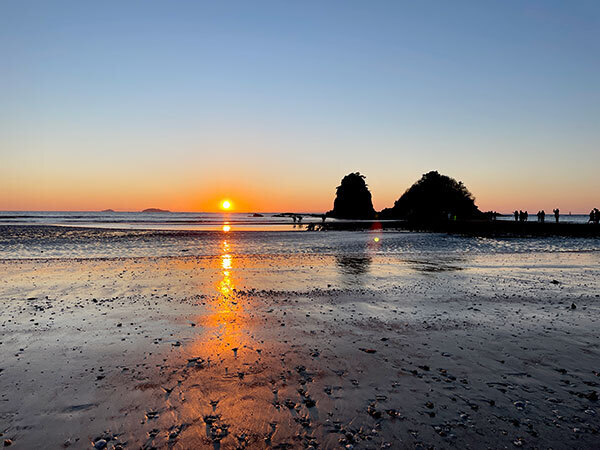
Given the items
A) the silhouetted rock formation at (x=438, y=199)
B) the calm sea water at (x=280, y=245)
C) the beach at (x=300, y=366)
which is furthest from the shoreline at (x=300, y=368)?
the silhouetted rock formation at (x=438, y=199)

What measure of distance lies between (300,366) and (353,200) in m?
174

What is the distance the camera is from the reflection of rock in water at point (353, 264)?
59.6 ft

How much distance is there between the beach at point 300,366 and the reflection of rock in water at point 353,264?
393 centimetres

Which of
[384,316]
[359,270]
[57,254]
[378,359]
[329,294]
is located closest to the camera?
[378,359]

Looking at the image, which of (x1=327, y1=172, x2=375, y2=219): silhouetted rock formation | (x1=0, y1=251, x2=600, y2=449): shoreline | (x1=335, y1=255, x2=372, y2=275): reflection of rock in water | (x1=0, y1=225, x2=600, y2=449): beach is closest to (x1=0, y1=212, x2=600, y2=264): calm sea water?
(x1=335, y1=255, x2=372, y2=275): reflection of rock in water

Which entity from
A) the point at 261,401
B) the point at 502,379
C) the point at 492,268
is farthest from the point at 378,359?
the point at 492,268

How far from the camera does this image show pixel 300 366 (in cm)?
674

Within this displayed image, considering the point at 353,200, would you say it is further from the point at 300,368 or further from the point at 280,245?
the point at 300,368

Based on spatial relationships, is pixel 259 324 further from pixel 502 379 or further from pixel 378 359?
pixel 502 379

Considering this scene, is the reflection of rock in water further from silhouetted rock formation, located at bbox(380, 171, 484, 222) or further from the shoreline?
silhouetted rock formation, located at bbox(380, 171, 484, 222)

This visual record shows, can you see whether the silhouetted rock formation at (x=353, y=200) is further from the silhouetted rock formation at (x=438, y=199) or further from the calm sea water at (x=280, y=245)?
the calm sea water at (x=280, y=245)

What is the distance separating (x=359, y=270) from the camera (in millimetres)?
18516

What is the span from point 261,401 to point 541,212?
80.5 meters

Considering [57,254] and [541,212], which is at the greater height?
[541,212]
